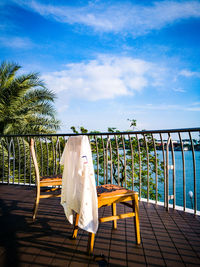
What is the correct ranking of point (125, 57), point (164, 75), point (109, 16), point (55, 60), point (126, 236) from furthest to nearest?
point (164, 75)
point (125, 57)
point (55, 60)
point (109, 16)
point (126, 236)

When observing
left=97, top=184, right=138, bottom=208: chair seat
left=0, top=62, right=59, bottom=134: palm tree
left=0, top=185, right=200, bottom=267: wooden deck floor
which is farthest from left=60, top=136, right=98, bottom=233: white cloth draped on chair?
left=0, top=62, right=59, bottom=134: palm tree

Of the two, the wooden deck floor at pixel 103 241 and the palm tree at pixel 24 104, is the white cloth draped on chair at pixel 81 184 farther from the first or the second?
the palm tree at pixel 24 104

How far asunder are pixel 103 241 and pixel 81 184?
2.37ft

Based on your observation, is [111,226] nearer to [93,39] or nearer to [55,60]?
[55,60]

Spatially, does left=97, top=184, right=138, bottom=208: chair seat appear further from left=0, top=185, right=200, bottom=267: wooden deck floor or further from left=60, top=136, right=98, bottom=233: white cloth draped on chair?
left=0, top=185, right=200, bottom=267: wooden deck floor

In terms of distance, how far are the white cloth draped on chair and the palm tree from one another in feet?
26.1

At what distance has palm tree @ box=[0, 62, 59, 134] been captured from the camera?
9.37 m

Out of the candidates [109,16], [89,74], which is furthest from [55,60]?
[109,16]

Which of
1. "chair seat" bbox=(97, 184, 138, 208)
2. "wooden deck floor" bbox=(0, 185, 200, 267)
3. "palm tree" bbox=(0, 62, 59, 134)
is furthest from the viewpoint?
"palm tree" bbox=(0, 62, 59, 134)

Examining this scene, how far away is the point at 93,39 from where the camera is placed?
26766 millimetres

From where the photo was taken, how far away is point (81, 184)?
1859 millimetres

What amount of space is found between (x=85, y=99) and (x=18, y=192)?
33.6 meters

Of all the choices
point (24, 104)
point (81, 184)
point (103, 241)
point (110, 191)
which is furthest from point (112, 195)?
point (24, 104)

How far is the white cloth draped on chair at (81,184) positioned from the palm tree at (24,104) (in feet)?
26.1
